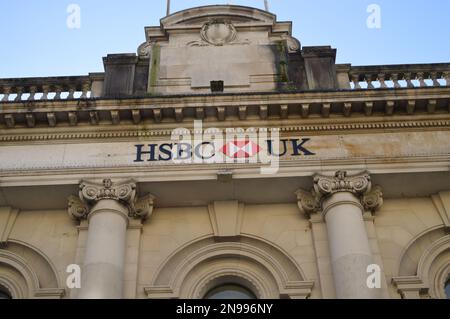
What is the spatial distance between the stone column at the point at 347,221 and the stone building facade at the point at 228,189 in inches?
1.5

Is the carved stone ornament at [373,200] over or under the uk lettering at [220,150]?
under

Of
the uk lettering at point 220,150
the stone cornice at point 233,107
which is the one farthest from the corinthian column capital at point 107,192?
the stone cornice at point 233,107

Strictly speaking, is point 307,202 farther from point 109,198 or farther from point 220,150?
point 109,198

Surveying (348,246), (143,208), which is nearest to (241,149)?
(143,208)

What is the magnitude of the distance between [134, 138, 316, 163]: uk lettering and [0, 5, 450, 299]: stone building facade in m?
0.04

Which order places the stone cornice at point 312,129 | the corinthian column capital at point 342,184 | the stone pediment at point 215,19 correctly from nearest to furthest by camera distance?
the corinthian column capital at point 342,184, the stone cornice at point 312,129, the stone pediment at point 215,19

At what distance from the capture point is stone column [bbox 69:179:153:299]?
1451 centimetres

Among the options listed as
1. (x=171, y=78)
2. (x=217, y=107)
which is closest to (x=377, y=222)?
(x=217, y=107)

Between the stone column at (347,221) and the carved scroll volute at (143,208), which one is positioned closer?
the stone column at (347,221)

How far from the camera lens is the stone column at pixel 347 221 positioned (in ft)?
47.1

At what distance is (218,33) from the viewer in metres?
20.2

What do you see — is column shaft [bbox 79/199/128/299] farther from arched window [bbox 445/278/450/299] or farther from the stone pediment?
arched window [bbox 445/278/450/299]

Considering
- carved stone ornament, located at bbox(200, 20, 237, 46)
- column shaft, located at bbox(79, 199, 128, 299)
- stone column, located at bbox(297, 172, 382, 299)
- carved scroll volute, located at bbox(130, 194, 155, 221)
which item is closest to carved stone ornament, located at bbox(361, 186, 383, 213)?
stone column, located at bbox(297, 172, 382, 299)

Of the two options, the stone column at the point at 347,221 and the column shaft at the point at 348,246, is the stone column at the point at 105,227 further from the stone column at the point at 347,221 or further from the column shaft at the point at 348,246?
the column shaft at the point at 348,246
